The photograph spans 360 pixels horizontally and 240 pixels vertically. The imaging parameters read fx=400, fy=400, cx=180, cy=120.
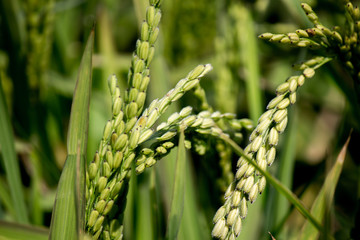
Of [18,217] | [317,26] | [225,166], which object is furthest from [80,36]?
[317,26]

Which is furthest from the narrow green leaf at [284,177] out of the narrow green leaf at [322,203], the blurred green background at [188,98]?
the narrow green leaf at [322,203]

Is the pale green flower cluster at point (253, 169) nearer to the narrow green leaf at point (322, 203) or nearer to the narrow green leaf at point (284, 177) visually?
the narrow green leaf at point (322, 203)

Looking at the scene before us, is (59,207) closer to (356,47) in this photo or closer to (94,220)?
(94,220)

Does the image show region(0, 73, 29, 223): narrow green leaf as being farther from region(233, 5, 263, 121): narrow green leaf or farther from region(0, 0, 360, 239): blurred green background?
region(233, 5, 263, 121): narrow green leaf

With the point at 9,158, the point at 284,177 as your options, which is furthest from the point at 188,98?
the point at 9,158

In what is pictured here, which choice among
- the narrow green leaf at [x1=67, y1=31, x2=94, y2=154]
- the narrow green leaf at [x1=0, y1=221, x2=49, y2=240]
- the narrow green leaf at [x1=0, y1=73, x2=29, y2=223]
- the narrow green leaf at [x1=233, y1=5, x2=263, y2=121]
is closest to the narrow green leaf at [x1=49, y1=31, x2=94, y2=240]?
the narrow green leaf at [x1=67, y1=31, x2=94, y2=154]

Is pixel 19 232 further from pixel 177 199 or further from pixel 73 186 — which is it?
pixel 177 199
